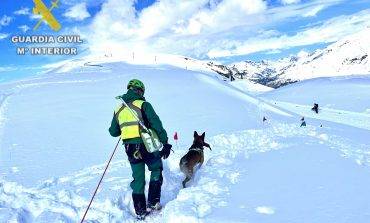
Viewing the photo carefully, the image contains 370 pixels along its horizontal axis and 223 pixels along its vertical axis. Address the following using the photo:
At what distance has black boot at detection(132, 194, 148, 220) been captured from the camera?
8.04 m

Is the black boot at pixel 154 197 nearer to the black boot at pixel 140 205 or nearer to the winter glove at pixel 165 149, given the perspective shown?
the black boot at pixel 140 205

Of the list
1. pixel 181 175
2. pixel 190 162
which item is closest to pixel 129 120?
pixel 190 162

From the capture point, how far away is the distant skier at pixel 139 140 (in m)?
7.73

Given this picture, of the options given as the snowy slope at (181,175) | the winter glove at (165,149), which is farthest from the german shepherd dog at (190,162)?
the winter glove at (165,149)

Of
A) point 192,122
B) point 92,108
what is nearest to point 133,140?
point 192,122

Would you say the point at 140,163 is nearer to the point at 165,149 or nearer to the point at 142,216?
the point at 165,149

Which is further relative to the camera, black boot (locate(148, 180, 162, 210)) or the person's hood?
black boot (locate(148, 180, 162, 210))

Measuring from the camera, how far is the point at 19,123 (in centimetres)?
1761

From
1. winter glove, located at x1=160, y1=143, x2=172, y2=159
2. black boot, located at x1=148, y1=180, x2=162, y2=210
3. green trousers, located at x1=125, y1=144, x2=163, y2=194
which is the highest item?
winter glove, located at x1=160, y1=143, x2=172, y2=159

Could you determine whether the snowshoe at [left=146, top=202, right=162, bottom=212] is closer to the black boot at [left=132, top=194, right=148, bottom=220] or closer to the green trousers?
the black boot at [left=132, top=194, right=148, bottom=220]

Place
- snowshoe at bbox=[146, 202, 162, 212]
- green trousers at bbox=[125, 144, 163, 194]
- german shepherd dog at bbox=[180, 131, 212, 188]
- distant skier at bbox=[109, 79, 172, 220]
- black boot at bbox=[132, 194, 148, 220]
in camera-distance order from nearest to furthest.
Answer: distant skier at bbox=[109, 79, 172, 220] → green trousers at bbox=[125, 144, 163, 194] → black boot at bbox=[132, 194, 148, 220] → snowshoe at bbox=[146, 202, 162, 212] → german shepherd dog at bbox=[180, 131, 212, 188]

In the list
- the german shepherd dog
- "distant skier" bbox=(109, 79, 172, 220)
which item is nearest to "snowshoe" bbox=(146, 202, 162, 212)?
"distant skier" bbox=(109, 79, 172, 220)

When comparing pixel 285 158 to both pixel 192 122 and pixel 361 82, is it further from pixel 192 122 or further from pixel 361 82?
pixel 361 82

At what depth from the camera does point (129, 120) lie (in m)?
7.82
